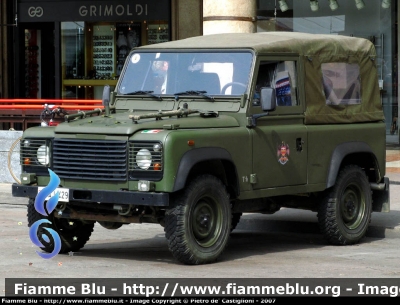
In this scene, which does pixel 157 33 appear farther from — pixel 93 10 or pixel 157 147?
pixel 157 147

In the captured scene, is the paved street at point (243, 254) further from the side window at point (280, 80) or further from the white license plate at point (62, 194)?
the side window at point (280, 80)

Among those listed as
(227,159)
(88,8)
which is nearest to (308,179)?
(227,159)

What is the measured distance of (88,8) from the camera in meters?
23.5

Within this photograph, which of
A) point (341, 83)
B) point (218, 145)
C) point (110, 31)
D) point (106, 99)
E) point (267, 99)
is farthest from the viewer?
point (110, 31)

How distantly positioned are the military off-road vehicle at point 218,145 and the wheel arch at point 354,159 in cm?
1

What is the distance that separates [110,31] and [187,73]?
520 inches

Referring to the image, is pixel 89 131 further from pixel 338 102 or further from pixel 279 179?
pixel 338 102

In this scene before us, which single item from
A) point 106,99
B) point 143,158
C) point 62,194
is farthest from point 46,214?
point 106,99

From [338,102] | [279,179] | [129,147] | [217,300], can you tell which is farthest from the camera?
[338,102]

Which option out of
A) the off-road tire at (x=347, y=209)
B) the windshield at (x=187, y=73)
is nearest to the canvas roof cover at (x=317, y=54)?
the windshield at (x=187, y=73)

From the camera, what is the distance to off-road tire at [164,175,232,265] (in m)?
9.30

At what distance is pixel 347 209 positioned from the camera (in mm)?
11297

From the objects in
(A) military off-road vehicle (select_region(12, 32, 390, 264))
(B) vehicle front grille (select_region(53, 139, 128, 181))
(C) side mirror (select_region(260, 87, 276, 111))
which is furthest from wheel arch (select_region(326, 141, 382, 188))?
(B) vehicle front grille (select_region(53, 139, 128, 181))

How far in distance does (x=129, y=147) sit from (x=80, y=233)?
1578 mm
